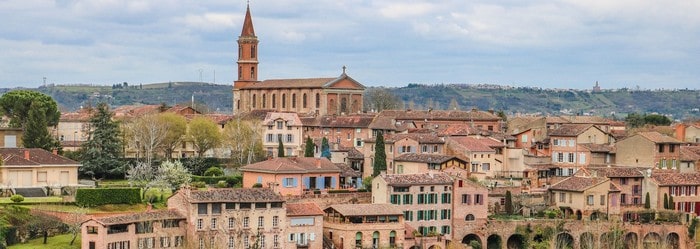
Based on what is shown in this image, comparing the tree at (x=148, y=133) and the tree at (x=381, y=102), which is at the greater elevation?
the tree at (x=381, y=102)

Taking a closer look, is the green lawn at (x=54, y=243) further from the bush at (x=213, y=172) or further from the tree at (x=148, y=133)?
the tree at (x=148, y=133)

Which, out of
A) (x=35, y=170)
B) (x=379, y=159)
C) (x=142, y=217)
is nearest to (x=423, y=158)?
(x=379, y=159)

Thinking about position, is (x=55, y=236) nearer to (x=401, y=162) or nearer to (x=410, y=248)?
(x=410, y=248)

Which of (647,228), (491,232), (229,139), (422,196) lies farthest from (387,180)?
(229,139)

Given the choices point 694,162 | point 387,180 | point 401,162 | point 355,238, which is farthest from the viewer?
point 694,162

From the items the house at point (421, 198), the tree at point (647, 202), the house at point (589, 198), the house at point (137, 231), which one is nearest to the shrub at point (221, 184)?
the house at point (421, 198)

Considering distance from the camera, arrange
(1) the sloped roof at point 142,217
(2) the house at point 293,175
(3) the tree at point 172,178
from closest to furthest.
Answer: (1) the sloped roof at point 142,217
(3) the tree at point 172,178
(2) the house at point 293,175

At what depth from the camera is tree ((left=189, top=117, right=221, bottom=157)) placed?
8375cm

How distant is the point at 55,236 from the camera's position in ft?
183

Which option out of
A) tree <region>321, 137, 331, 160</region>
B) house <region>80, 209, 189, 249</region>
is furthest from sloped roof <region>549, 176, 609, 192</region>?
house <region>80, 209, 189, 249</region>

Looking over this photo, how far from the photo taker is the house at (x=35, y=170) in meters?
64.4

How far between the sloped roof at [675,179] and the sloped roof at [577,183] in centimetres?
491

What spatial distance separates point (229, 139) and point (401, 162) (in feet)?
53.5

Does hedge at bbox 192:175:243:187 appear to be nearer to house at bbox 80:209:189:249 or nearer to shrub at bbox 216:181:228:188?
shrub at bbox 216:181:228:188
